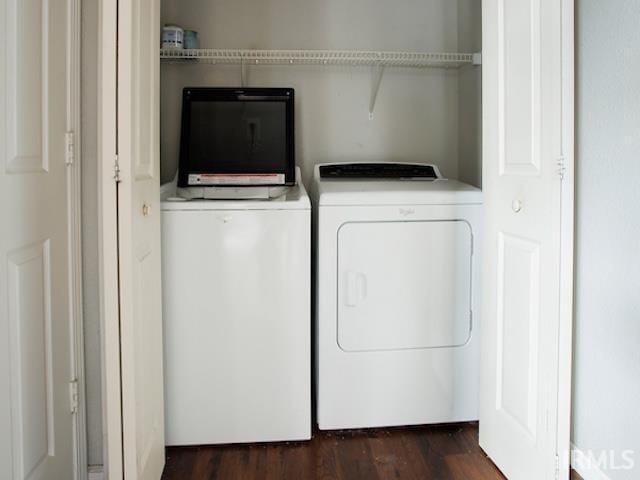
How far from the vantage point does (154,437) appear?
A: 69.7 inches

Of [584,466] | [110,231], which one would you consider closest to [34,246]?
[110,231]

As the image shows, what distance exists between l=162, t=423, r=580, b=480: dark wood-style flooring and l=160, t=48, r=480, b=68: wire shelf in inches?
65.4

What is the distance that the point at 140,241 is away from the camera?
157 cm

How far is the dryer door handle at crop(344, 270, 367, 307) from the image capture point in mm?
2105

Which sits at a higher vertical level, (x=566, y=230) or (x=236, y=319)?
(x=566, y=230)

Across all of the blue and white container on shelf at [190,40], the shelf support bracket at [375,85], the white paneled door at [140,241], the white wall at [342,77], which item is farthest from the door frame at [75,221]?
the shelf support bracket at [375,85]

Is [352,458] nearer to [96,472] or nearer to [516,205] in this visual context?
[96,472]

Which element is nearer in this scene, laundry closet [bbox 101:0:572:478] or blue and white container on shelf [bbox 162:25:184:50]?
laundry closet [bbox 101:0:572:478]

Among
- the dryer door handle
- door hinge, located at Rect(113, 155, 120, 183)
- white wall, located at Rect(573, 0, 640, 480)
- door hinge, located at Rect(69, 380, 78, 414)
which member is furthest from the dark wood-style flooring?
door hinge, located at Rect(113, 155, 120, 183)

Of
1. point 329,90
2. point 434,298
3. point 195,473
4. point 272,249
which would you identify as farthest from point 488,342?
point 329,90

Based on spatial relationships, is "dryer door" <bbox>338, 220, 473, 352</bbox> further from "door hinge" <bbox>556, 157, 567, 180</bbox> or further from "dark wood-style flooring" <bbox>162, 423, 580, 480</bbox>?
"door hinge" <bbox>556, 157, 567, 180</bbox>

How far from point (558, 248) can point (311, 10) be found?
1.76 m

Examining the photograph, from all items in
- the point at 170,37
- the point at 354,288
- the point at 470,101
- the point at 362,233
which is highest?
the point at 170,37

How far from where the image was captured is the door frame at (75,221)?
62.4 inches
